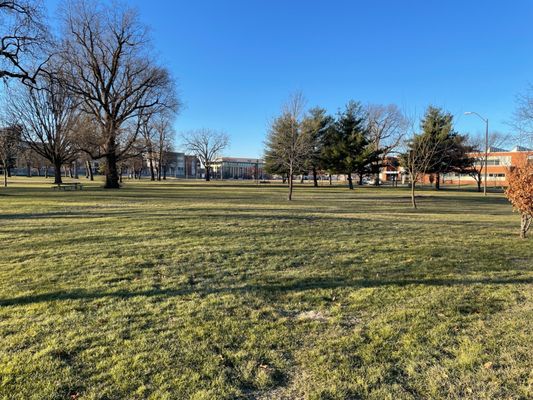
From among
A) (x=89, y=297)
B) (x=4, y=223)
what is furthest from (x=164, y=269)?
(x=4, y=223)

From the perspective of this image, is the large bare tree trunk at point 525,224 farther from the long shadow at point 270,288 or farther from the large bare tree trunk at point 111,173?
the large bare tree trunk at point 111,173

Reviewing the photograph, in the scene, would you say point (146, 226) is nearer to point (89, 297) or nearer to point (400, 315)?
point (89, 297)

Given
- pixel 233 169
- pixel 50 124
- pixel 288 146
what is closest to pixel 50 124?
pixel 50 124

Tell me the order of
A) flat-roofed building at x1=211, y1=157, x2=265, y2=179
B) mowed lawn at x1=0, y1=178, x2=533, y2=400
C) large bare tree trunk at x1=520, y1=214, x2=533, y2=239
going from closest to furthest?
mowed lawn at x1=0, y1=178, x2=533, y2=400 < large bare tree trunk at x1=520, y1=214, x2=533, y2=239 < flat-roofed building at x1=211, y1=157, x2=265, y2=179

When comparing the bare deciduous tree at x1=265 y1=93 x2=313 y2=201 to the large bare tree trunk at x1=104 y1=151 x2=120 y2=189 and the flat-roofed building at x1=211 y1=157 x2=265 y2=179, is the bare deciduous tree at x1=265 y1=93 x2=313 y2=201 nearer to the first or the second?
the large bare tree trunk at x1=104 y1=151 x2=120 y2=189

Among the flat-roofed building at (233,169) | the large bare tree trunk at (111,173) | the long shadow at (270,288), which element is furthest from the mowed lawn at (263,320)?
the flat-roofed building at (233,169)

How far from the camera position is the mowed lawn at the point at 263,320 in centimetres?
299

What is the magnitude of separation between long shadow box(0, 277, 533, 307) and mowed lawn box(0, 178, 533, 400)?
1.2 inches

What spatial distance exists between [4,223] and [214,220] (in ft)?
21.0

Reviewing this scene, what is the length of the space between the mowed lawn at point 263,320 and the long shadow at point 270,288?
30 millimetres

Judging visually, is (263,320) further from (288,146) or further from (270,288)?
(288,146)

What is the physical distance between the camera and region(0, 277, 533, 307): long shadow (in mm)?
4898

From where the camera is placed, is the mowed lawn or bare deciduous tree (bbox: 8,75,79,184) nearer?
the mowed lawn

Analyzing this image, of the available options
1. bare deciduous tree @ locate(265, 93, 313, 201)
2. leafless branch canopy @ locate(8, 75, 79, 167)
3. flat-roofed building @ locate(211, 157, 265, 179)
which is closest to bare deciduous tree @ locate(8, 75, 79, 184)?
leafless branch canopy @ locate(8, 75, 79, 167)
